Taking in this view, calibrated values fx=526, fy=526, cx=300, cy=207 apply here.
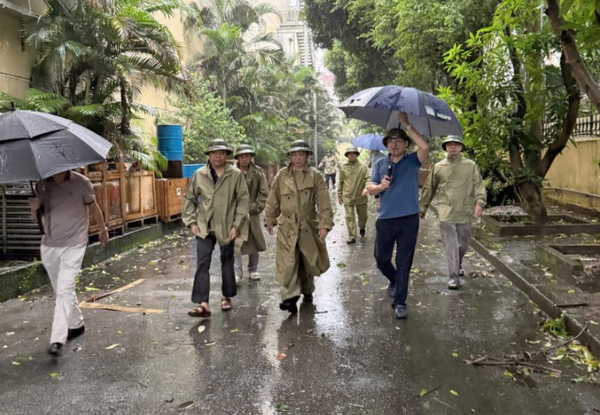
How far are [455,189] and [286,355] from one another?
3.16 metres

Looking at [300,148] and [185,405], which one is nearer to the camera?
[185,405]

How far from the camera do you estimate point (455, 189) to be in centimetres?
635

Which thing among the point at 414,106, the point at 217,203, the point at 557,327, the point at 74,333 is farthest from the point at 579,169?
the point at 74,333

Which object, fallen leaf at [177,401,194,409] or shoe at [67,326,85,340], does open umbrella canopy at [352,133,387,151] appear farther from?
fallen leaf at [177,401,194,409]

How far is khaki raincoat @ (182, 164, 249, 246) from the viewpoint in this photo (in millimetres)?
5336

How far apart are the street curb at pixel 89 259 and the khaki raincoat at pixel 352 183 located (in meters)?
3.88

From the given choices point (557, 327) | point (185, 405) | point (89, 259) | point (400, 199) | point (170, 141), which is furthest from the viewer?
point (170, 141)

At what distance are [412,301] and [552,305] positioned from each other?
143 centimetres

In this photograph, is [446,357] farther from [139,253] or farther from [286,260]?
[139,253]

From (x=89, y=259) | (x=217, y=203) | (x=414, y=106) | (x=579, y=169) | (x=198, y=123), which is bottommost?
(x=89, y=259)

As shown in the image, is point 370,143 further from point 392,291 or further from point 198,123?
point 198,123

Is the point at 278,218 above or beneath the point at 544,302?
above

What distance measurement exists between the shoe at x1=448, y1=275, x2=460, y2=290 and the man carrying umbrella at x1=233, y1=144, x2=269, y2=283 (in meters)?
2.40

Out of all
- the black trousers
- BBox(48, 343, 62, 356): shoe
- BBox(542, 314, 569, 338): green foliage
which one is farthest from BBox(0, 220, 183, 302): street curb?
BBox(542, 314, 569, 338): green foliage
